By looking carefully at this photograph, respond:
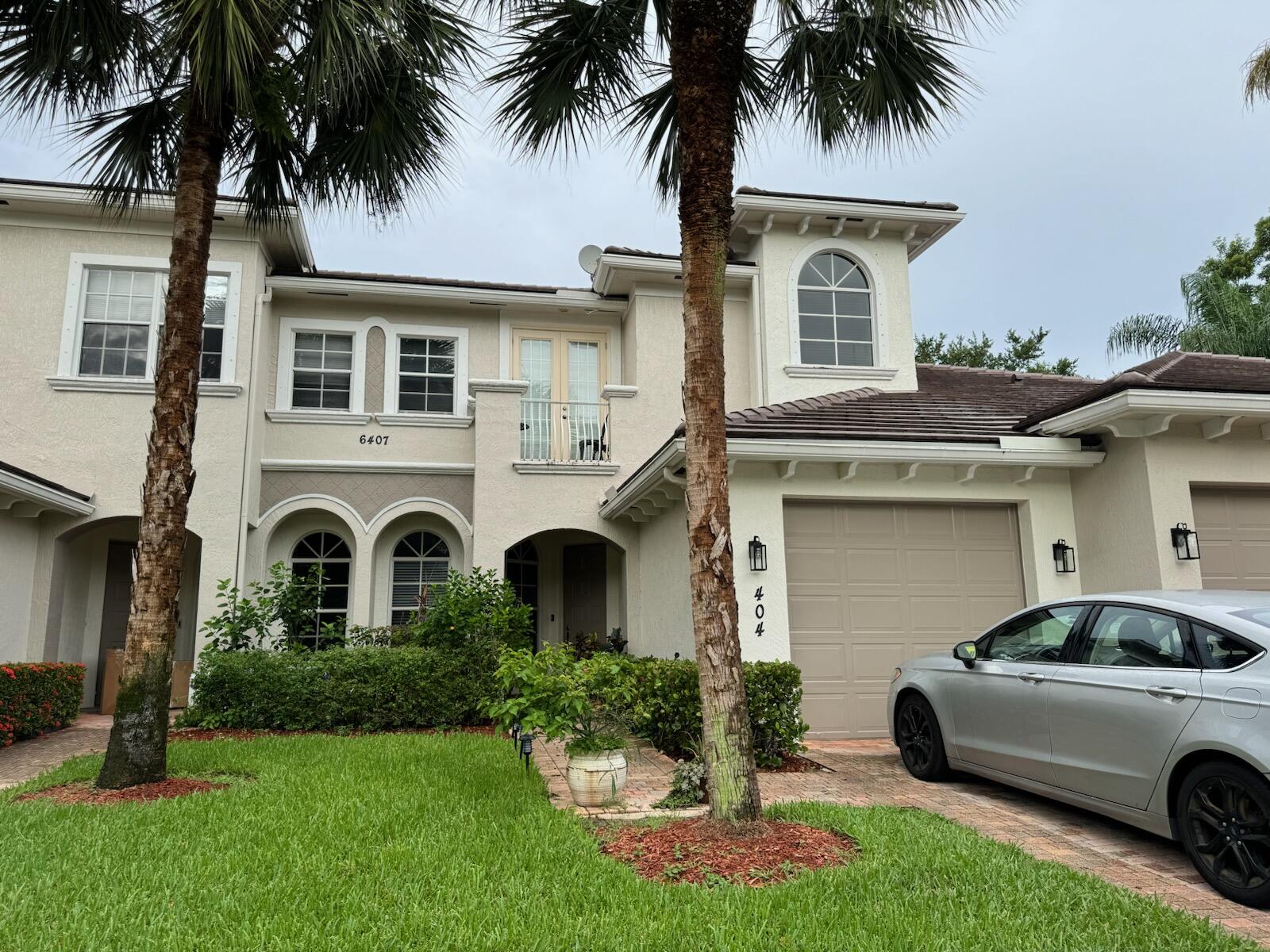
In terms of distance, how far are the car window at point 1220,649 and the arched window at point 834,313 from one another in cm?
920

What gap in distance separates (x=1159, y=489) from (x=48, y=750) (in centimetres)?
1219

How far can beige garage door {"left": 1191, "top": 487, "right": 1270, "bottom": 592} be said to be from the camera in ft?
29.1

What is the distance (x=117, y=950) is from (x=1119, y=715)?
17.8 feet

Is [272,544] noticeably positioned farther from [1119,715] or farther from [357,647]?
[1119,715]

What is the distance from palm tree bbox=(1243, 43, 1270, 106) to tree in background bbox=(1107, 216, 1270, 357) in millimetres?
10988

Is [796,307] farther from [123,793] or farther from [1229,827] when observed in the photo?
[123,793]

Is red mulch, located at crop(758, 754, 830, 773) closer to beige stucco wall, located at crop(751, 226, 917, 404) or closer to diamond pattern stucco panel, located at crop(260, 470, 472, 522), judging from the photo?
beige stucco wall, located at crop(751, 226, 917, 404)

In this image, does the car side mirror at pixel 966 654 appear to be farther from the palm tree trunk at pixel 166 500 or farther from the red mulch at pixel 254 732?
the palm tree trunk at pixel 166 500

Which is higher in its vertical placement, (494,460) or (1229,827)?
(494,460)

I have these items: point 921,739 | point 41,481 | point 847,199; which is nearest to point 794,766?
point 921,739

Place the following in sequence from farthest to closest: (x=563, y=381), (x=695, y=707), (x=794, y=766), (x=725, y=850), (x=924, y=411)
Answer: (x=563, y=381) < (x=924, y=411) < (x=695, y=707) < (x=794, y=766) < (x=725, y=850)

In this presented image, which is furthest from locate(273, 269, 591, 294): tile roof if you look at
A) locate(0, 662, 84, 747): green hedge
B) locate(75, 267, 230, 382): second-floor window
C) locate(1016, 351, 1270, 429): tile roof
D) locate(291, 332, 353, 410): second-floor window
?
locate(1016, 351, 1270, 429): tile roof

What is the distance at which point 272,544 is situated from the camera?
1370 cm

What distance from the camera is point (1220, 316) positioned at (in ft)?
77.6
